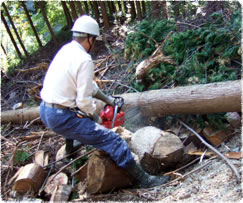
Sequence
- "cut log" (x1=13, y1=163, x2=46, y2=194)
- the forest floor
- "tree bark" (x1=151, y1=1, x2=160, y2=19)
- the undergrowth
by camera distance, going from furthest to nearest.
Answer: "tree bark" (x1=151, y1=1, x2=160, y2=19), the undergrowth, "cut log" (x1=13, y1=163, x2=46, y2=194), the forest floor

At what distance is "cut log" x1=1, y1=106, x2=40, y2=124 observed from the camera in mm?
5611

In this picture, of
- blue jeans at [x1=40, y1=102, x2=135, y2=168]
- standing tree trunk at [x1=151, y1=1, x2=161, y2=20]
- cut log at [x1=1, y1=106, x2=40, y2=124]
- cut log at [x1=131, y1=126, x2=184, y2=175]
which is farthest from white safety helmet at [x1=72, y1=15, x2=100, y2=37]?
standing tree trunk at [x1=151, y1=1, x2=161, y2=20]

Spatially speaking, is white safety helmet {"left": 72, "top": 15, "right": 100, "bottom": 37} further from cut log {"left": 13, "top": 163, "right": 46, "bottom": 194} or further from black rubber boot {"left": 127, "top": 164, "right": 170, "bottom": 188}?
cut log {"left": 13, "top": 163, "right": 46, "bottom": 194}

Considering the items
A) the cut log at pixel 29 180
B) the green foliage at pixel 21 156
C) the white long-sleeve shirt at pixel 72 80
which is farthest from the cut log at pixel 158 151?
the green foliage at pixel 21 156

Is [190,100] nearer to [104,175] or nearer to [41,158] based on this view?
[104,175]

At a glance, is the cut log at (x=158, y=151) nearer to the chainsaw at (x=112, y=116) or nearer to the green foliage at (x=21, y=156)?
the chainsaw at (x=112, y=116)

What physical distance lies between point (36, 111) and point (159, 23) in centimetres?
356

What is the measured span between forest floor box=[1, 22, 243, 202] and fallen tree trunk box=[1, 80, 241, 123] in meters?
0.60

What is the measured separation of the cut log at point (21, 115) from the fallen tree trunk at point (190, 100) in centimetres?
195

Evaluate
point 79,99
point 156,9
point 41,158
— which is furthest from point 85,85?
point 156,9

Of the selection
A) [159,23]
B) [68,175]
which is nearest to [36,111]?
[68,175]

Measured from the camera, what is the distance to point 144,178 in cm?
320

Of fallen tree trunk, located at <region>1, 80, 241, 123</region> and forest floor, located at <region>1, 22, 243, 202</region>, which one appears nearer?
forest floor, located at <region>1, 22, 243, 202</region>

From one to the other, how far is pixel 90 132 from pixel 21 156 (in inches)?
74.9
